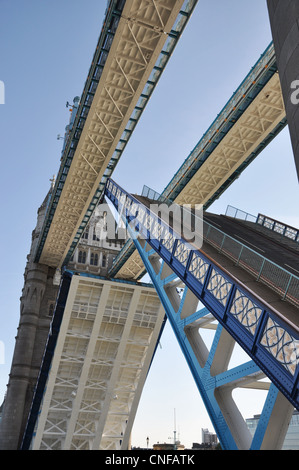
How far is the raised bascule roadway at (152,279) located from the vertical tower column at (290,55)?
Answer: 17.2 ft

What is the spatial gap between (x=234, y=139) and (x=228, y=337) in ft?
60.4

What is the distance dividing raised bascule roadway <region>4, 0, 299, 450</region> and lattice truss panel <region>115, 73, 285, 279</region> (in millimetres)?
109

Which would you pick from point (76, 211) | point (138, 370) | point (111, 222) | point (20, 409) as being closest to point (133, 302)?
point (138, 370)

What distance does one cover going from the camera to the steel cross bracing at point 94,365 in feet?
124

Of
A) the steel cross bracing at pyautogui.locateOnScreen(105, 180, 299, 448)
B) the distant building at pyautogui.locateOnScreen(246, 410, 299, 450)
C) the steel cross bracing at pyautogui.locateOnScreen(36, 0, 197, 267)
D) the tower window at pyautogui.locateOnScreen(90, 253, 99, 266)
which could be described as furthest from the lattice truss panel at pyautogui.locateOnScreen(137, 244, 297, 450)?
the distant building at pyautogui.locateOnScreen(246, 410, 299, 450)

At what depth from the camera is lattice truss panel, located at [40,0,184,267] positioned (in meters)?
20.2

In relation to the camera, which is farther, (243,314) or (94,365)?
(94,365)

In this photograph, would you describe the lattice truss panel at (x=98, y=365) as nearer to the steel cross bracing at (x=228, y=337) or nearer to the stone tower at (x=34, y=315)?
the stone tower at (x=34, y=315)

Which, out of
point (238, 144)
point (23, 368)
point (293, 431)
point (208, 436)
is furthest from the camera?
point (208, 436)

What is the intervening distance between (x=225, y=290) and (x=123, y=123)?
53.9 feet

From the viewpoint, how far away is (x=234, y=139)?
3036 centimetres

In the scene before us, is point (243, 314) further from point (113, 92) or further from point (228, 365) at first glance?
point (113, 92)

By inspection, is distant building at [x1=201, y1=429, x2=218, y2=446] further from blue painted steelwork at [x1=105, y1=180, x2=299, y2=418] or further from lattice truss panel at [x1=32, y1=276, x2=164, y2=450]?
blue painted steelwork at [x1=105, y1=180, x2=299, y2=418]

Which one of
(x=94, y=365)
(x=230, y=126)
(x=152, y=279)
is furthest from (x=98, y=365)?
(x=230, y=126)
